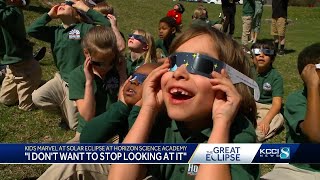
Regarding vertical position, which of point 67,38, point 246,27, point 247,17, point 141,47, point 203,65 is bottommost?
point 246,27

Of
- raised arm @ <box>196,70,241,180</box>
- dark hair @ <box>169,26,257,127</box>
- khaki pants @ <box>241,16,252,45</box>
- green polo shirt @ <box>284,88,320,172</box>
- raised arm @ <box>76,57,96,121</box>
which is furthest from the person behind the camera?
khaki pants @ <box>241,16,252,45</box>

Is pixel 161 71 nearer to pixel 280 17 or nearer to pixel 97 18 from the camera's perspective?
pixel 97 18

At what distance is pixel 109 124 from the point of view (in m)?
3.23

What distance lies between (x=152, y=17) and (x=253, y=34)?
652 centimetres

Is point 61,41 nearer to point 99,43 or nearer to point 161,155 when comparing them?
point 99,43

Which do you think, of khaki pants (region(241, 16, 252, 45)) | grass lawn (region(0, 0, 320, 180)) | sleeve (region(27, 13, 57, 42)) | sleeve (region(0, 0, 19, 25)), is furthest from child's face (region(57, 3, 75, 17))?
khaki pants (region(241, 16, 252, 45))

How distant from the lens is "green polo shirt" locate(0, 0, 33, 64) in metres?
7.27

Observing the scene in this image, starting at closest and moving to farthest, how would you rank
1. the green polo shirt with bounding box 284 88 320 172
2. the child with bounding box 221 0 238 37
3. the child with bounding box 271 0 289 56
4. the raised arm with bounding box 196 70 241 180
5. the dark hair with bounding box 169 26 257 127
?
the raised arm with bounding box 196 70 241 180
the dark hair with bounding box 169 26 257 127
the green polo shirt with bounding box 284 88 320 172
the child with bounding box 271 0 289 56
the child with bounding box 221 0 238 37

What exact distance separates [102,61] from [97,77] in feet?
0.61

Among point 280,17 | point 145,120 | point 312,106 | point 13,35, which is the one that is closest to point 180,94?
point 145,120

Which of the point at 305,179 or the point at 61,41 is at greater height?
the point at 61,41

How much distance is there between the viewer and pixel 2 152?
9.12 ft

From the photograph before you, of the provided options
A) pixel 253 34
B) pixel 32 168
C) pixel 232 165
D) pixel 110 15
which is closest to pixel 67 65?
pixel 110 15

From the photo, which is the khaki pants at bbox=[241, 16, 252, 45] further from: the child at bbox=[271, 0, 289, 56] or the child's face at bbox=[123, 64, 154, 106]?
the child's face at bbox=[123, 64, 154, 106]
